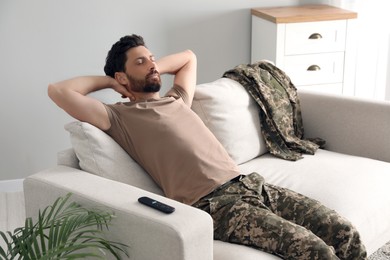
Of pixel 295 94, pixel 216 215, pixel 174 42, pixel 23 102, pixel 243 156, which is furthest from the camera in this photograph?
pixel 174 42

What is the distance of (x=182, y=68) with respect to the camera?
3127 millimetres

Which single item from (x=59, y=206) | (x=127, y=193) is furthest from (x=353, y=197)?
(x=59, y=206)

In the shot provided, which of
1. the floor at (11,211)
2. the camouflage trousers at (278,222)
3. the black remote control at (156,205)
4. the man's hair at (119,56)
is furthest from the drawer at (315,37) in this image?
the black remote control at (156,205)

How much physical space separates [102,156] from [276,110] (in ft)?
3.02

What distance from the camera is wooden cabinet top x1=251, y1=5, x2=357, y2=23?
13.2 feet

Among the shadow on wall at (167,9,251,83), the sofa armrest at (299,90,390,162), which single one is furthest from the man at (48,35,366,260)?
the shadow on wall at (167,9,251,83)

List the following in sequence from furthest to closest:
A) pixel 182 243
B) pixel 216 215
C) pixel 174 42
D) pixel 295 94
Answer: pixel 174 42 → pixel 295 94 → pixel 216 215 → pixel 182 243

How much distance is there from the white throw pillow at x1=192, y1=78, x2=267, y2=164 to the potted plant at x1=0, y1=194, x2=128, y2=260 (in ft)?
2.85

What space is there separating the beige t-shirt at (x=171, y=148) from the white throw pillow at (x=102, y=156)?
49mm

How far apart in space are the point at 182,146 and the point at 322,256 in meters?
0.64

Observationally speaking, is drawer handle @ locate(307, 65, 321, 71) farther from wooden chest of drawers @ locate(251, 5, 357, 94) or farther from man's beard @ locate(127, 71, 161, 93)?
man's beard @ locate(127, 71, 161, 93)

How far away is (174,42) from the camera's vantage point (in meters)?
4.18

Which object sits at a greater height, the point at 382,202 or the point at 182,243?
the point at 182,243

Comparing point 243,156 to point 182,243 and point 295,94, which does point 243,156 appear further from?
point 182,243
